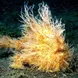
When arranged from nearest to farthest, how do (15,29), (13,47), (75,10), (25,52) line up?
(25,52)
(13,47)
(15,29)
(75,10)

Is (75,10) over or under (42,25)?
over

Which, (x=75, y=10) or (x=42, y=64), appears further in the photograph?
(x=75, y=10)

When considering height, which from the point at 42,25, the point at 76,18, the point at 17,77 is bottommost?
the point at 17,77

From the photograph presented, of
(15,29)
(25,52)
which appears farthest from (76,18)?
(25,52)

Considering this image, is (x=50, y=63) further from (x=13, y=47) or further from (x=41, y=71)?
(x=13, y=47)

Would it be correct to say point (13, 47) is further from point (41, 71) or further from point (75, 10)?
point (75, 10)

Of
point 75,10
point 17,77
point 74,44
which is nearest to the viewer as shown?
point 17,77
